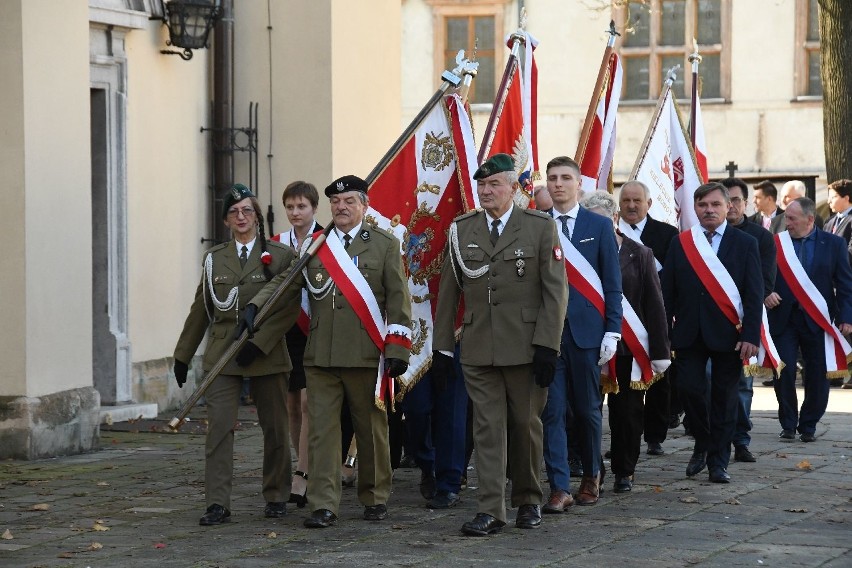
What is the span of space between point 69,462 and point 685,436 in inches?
185

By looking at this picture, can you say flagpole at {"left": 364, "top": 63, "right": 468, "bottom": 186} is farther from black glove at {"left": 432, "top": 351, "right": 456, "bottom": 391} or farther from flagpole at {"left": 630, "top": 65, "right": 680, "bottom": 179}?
flagpole at {"left": 630, "top": 65, "right": 680, "bottom": 179}

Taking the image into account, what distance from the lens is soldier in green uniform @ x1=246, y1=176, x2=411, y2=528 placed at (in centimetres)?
842

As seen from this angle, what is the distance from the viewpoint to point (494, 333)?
27.0ft

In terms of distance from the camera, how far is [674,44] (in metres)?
32.2

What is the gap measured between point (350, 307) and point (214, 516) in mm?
1285

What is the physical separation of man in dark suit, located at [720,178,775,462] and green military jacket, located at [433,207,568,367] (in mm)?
3390

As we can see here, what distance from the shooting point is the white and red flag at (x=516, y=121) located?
10.4 metres

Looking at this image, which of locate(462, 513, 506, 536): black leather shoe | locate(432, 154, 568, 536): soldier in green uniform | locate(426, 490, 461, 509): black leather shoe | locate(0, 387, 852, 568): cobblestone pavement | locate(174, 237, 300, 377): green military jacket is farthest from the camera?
locate(426, 490, 461, 509): black leather shoe

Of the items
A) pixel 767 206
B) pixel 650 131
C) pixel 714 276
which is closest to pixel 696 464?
pixel 714 276

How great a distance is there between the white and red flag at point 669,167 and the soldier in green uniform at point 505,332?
179 inches

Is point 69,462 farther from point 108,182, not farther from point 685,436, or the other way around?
point 685,436

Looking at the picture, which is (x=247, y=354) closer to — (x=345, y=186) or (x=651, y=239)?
(x=345, y=186)

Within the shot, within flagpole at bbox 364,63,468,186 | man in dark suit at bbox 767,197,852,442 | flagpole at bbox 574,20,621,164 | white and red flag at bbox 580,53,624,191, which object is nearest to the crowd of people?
flagpole at bbox 364,63,468,186

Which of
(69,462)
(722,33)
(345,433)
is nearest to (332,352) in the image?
(345,433)
